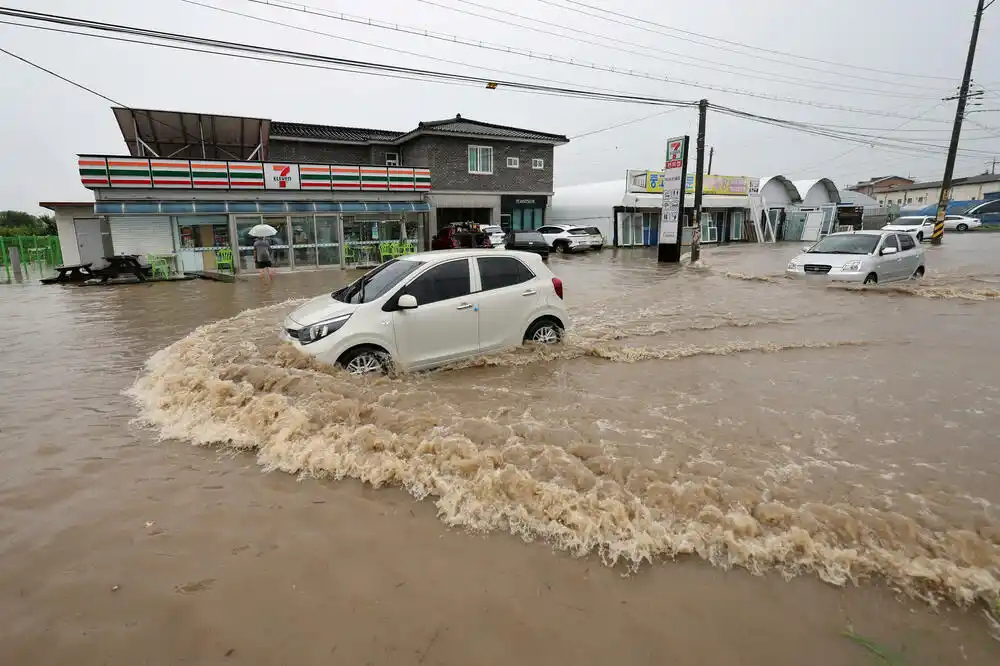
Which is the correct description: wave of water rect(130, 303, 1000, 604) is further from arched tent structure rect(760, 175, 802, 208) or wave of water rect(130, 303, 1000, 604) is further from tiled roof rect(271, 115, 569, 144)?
arched tent structure rect(760, 175, 802, 208)

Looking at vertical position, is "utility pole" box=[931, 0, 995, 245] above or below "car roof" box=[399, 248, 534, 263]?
above

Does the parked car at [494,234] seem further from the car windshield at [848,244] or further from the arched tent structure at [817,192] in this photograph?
the arched tent structure at [817,192]

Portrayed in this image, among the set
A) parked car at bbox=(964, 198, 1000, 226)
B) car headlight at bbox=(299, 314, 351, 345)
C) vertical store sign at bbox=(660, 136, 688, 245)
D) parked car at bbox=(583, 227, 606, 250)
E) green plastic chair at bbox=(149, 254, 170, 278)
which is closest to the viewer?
car headlight at bbox=(299, 314, 351, 345)

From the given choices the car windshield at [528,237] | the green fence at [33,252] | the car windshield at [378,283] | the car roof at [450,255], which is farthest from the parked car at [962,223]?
the green fence at [33,252]

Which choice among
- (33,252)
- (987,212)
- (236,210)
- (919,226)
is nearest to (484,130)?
(236,210)

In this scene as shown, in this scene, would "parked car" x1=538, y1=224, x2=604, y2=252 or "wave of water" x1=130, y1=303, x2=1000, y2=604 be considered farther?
"parked car" x1=538, y1=224, x2=604, y2=252

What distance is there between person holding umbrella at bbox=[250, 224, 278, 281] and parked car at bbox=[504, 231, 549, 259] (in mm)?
10191

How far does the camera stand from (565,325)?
24.7ft

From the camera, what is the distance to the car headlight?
578 cm

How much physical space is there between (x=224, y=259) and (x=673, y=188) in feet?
60.7

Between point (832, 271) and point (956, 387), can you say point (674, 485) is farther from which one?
point (832, 271)

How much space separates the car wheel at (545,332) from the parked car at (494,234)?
52.3 feet

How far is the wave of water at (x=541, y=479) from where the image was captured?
301 centimetres

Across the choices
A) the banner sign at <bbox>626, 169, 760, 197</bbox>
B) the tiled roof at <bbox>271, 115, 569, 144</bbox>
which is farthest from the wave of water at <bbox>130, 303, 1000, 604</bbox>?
the banner sign at <bbox>626, 169, 760, 197</bbox>
